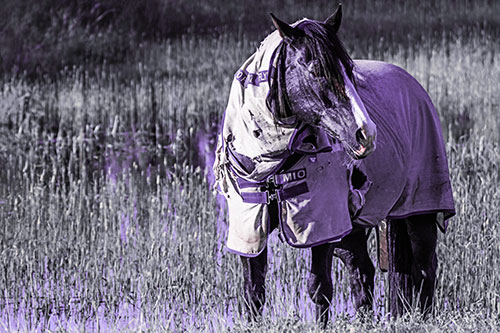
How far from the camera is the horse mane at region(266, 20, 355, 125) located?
12.1 ft

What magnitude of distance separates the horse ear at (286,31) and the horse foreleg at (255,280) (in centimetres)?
99

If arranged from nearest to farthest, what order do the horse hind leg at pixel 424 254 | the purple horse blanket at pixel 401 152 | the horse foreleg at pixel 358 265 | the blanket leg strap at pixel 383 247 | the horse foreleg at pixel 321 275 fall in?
1. the horse foreleg at pixel 321 275
2. the purple horse blanket at pixel 401 152
3. the horse hind leg at pixel 424 254
4. the blanket leg strap at pixel 383 247
5. the horse foreleg at pixel 358 265

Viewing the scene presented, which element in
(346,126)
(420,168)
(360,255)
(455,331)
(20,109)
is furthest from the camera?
(20,109)

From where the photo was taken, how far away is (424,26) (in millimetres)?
18453

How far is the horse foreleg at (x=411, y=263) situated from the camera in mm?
5070

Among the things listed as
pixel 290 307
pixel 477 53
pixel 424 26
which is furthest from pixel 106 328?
pixel 424 26

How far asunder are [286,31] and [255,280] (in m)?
1.16

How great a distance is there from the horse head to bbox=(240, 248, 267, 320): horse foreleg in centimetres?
71

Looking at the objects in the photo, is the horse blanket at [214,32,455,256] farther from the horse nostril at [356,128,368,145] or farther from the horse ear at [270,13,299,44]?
the horse nostril at [356,128,368,145]

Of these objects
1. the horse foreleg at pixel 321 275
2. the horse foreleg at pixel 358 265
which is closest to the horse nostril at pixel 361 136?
the horse foreleg at pixel 321 275

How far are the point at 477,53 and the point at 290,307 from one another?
1107cm

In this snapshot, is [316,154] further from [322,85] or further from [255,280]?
[255,280]

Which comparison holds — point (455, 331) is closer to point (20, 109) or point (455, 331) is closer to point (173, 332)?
point (173, 332)

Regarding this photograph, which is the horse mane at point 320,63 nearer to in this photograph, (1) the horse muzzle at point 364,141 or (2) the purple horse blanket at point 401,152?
(1) the horse muzzle at point 364,141
